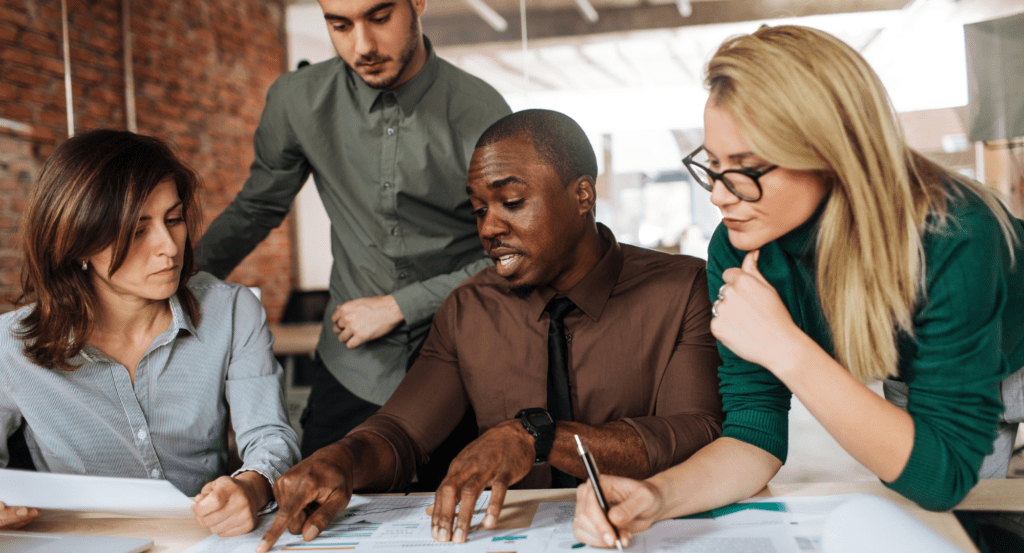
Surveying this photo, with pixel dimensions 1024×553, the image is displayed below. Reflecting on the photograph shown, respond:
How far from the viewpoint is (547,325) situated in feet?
4.82

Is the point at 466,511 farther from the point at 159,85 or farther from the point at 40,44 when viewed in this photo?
the point at 159,85

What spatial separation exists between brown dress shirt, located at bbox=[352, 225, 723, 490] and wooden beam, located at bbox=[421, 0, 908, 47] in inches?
145

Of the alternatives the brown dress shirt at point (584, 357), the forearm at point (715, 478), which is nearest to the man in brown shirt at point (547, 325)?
the brown dress shirt at point (584, 357)

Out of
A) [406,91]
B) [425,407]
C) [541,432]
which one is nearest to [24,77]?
[406,91]

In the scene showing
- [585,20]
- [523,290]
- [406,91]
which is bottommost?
[523,290]

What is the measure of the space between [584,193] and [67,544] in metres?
1.09

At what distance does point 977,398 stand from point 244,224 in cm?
172

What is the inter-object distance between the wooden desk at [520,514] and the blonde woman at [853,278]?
0.06 m

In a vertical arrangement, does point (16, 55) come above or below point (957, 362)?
above

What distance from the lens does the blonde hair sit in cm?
98

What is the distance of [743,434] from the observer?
1184 mm

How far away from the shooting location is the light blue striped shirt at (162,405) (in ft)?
4.37

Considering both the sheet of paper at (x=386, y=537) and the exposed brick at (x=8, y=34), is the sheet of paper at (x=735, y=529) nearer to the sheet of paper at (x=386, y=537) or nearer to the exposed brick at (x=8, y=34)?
the sheet of paper at (x=386, y=537)

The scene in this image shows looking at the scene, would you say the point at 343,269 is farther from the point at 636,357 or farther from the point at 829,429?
the point at 829,429
